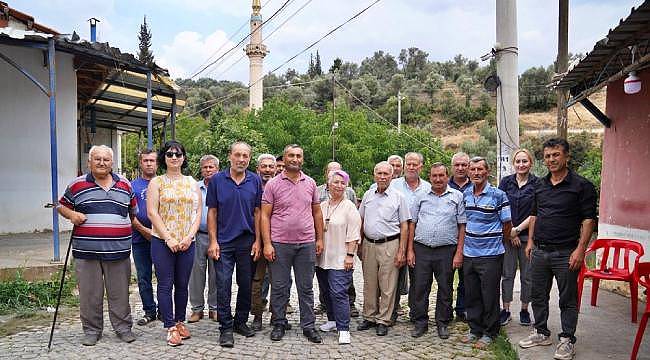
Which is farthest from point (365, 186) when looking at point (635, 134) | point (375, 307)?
point (375, 307)

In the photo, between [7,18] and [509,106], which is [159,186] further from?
[7,18]

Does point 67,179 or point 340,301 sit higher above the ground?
point 67,179

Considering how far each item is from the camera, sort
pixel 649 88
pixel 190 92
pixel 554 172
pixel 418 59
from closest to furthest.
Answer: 1. pixel 554 172
2. pixel 649 88
3. pixel 190 92
4. pixel 418 59

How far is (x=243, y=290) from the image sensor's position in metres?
4.77

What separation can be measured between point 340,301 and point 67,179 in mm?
6940

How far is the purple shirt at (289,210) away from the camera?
4.66m

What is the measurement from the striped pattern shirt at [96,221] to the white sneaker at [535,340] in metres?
3.52

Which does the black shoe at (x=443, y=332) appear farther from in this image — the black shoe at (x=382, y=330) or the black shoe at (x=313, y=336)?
the black shoe at (x=313, y=336)

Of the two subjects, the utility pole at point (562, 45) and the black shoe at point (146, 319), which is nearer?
the black shoe at point (146, 319)

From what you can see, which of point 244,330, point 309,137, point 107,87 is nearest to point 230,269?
point 244,330

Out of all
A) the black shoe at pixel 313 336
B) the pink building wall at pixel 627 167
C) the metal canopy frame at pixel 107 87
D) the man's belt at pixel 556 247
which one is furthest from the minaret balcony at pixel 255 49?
the man's belt at pixel 556 247

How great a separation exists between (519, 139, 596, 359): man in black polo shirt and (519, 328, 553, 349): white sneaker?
319 mm

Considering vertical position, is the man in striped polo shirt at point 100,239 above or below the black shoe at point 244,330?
above

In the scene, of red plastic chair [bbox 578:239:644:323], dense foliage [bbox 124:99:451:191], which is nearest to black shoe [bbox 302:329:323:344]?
red plastic chair [bbox 578:239:644:323]
